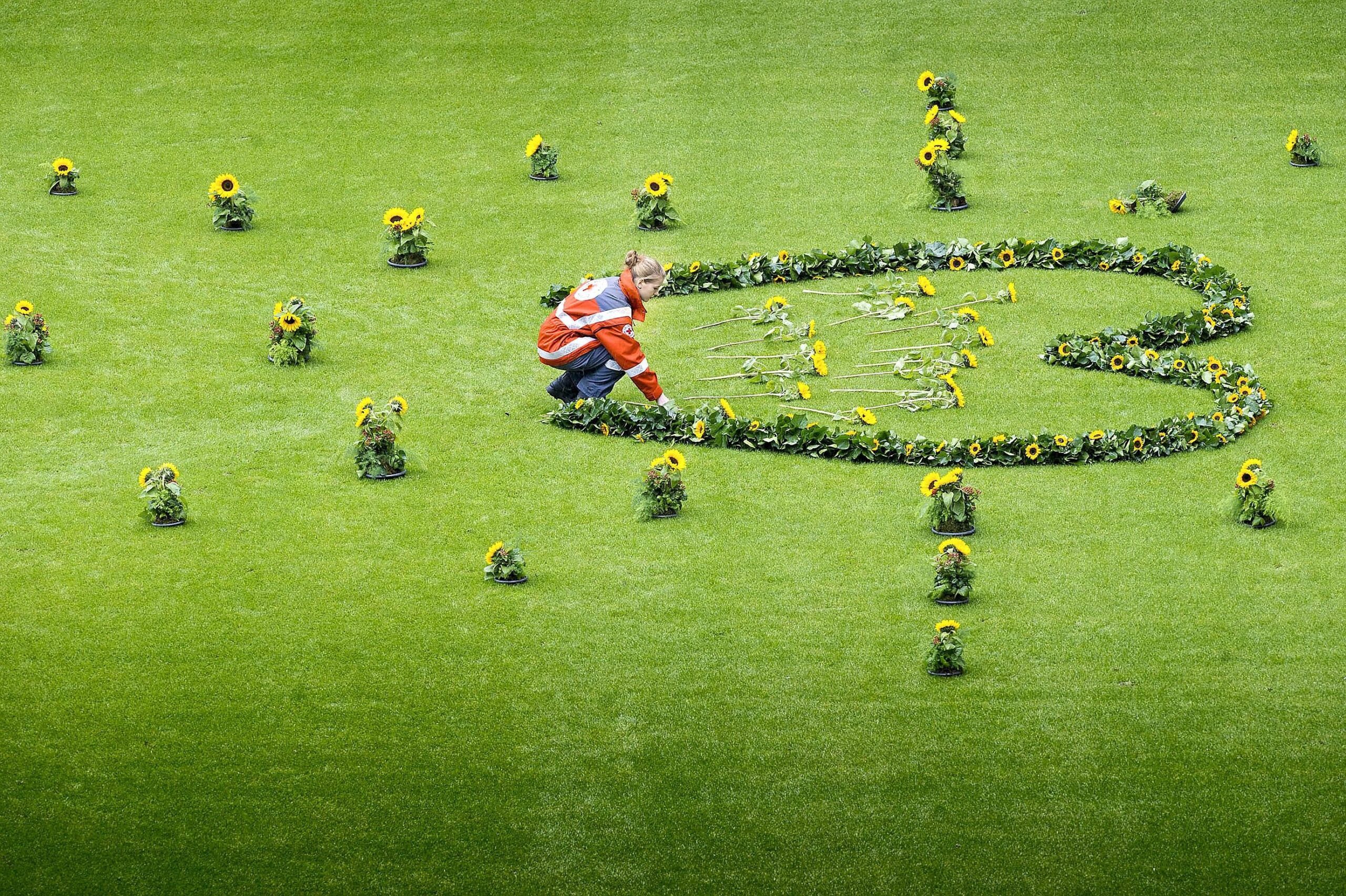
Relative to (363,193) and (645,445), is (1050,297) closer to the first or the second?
(645,445)

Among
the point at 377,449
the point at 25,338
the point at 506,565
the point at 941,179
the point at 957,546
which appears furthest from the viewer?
the point at 941,179

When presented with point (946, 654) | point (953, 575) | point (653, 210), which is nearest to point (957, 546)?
point (953, 575)

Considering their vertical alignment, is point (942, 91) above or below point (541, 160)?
above

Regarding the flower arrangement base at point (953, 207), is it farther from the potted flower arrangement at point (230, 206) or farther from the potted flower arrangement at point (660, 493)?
the potted flower arrangement at point (230, 206)

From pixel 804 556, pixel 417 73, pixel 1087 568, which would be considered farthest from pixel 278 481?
pixel 417 73

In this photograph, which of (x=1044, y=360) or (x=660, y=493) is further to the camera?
(x=1044, y=360)

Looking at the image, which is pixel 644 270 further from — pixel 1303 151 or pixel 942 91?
pixel 1303 151

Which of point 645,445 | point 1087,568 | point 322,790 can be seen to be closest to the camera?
point 322,790
